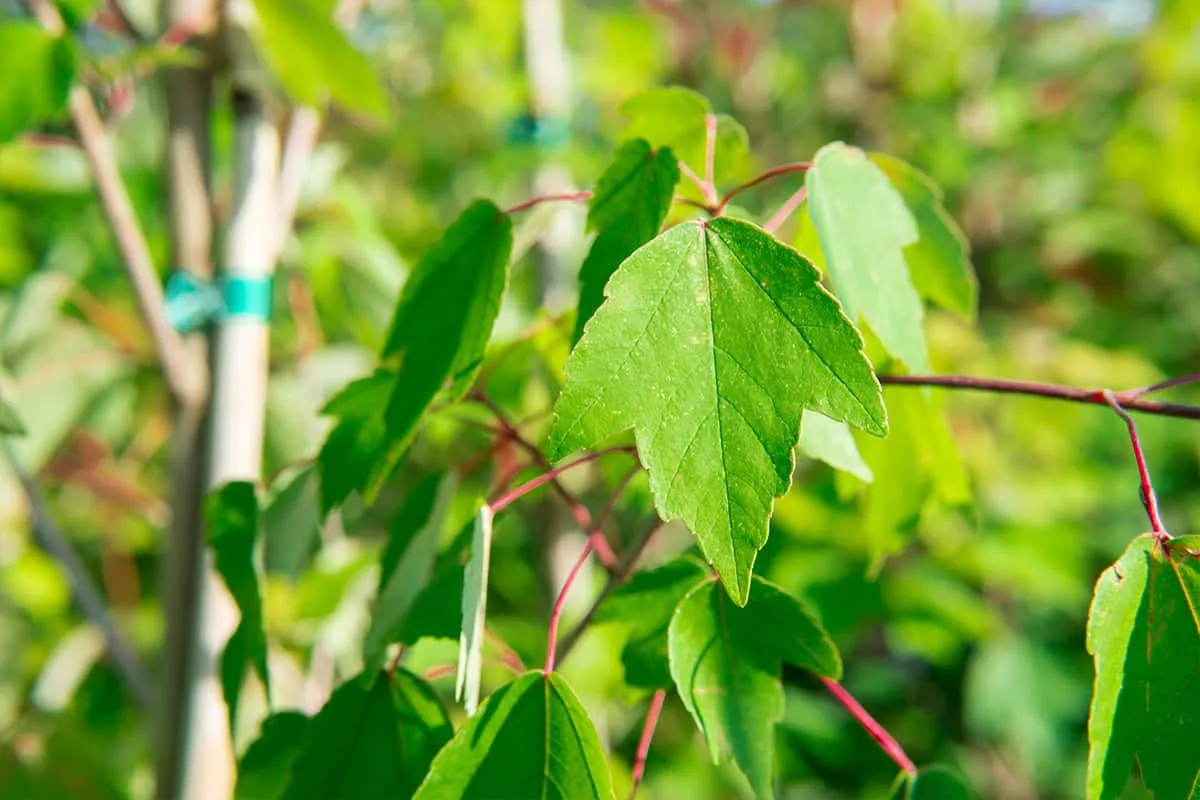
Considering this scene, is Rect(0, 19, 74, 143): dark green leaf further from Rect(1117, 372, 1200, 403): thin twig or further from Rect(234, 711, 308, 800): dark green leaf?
Rect(1117, 372, 1200, 403): thin twig

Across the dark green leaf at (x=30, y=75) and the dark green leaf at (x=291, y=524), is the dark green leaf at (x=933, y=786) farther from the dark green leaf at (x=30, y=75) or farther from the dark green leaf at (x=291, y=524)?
the dark green leaf at (x=30, y=75)

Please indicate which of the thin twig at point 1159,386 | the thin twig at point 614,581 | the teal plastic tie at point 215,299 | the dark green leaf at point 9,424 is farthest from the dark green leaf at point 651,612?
the teal plastic tie at point 215,299

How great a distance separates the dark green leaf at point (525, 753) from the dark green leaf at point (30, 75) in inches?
21.0

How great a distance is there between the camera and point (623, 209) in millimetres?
488

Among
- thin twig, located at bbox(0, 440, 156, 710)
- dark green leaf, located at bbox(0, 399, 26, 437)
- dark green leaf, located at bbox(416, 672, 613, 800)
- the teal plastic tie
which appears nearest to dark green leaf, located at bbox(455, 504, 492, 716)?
dark green leaf, located at bbox(416, 672, 613, 800)

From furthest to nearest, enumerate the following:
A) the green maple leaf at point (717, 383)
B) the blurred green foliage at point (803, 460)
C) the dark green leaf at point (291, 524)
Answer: the blurred green foliage at point (803, 460), the dark green leaf at point (291, 524), the green maple leaf at point (717, 383)

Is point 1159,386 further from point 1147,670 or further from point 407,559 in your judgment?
point 407,559

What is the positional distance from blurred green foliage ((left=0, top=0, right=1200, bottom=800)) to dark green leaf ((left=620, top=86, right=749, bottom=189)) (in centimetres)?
8

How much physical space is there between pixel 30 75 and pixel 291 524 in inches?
14.2

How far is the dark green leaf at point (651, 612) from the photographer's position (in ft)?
1.80

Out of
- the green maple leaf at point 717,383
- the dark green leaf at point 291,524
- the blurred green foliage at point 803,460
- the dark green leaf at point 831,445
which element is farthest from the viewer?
the blurred green foliage at point 803,460

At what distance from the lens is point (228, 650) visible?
0.59 meters

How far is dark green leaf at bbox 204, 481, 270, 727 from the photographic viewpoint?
1.88 feet

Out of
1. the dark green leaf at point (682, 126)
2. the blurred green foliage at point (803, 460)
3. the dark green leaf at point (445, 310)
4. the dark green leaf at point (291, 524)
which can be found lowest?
the blurred green foliage at point (803, 460)
